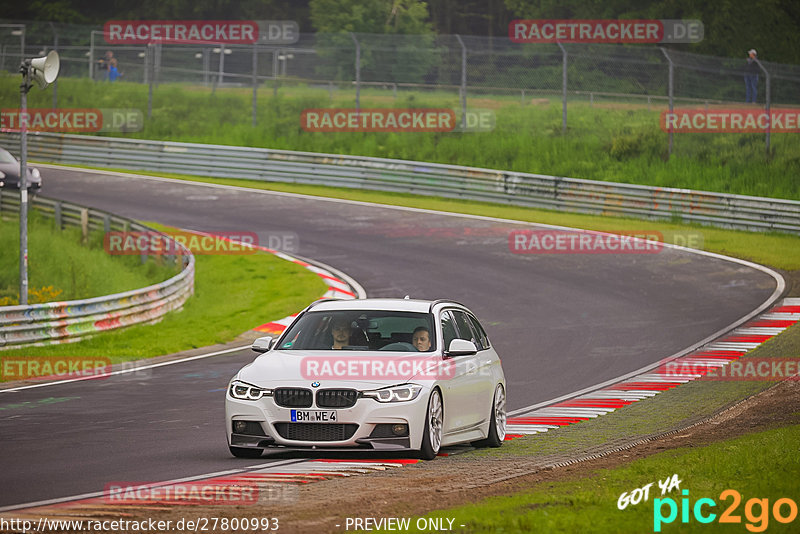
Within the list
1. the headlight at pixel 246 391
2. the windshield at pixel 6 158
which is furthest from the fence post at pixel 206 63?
the headlight at pixel 246 391

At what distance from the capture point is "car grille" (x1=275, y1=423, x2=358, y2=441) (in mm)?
10250

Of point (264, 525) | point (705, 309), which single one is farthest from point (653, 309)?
point (264, 525)

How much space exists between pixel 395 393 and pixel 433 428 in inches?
22.3

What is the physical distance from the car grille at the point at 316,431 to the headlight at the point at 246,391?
1.13 ft

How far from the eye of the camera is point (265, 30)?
73.0 metres

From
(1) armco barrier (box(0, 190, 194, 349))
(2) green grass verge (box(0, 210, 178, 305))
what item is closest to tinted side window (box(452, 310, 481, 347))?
(1) armco barrier (box(0, 190, 194, 349))

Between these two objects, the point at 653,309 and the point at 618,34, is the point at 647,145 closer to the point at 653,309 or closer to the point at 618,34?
the point at 653,309

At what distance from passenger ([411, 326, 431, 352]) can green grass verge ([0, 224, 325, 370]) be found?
8.70 meters

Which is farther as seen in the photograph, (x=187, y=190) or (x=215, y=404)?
(x=187, y=190)

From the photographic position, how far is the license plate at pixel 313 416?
10.2 meters

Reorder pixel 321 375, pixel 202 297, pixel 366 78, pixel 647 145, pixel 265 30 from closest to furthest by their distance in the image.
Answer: pixel 321 375, pixel 202 297, pixel 647 145, pixel 366 78, pixel 265 30

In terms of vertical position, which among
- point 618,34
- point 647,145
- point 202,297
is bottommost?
point 202,297

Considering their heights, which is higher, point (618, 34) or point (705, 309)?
point (618, 34)

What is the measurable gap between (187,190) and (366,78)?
7436mm
